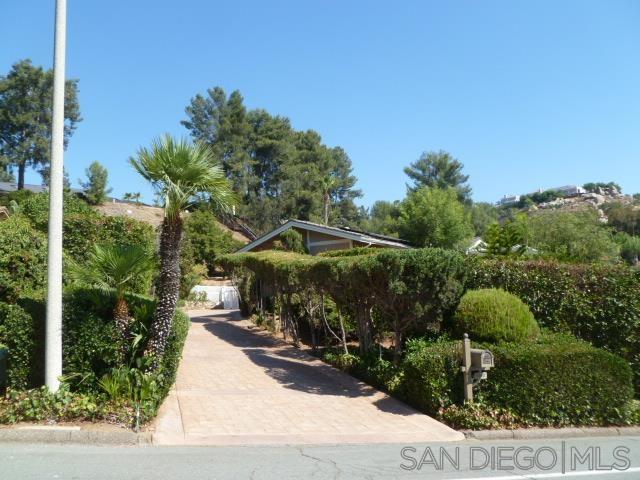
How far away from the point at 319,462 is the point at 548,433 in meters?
4.14

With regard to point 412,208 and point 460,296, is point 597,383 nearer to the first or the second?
point 460,296

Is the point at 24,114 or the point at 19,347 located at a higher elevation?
the point at 24,114

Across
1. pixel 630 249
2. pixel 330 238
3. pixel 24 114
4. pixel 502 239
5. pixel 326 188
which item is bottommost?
pixel 502 239

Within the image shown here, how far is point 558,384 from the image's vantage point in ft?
28.9

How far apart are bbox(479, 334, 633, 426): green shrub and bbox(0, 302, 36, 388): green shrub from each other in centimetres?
694

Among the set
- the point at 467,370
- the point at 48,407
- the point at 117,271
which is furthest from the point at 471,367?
the point at 48,407

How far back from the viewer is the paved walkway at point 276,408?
7.52 metres

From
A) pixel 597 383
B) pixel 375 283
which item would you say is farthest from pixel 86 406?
pixel 597 383

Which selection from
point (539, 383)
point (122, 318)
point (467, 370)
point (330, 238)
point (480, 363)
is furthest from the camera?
point (330, 238)

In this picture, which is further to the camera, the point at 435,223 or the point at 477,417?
the point at 435,223

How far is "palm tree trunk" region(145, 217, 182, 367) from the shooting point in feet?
26.0

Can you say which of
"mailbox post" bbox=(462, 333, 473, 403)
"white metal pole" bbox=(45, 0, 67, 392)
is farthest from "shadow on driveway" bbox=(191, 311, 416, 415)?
"white metal pole" bbox=(45, 0, 67, 392)

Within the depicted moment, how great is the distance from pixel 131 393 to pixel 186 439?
1207 millimetres

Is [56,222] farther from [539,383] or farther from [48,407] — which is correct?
[539,383]
